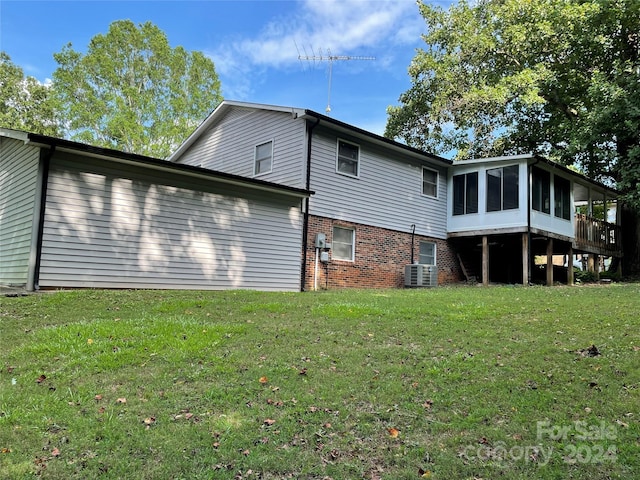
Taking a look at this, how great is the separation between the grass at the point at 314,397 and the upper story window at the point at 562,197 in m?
11.3

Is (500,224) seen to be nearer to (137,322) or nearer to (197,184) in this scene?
(197,184)

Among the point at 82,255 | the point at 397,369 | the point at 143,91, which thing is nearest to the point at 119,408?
→ the point at 397,369

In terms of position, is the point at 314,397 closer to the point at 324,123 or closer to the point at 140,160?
the point at 140,160

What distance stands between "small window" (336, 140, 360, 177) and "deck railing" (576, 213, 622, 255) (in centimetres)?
978

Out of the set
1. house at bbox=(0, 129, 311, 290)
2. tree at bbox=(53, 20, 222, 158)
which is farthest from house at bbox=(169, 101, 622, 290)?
tree at bbox=(53, 20, 222, 158)

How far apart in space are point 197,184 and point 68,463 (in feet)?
27.9

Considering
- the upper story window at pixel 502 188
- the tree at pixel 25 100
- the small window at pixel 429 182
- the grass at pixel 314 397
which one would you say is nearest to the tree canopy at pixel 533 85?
the upper story window at pixel 502 188

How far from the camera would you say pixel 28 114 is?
1114 inches

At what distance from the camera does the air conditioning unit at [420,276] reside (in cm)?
1446

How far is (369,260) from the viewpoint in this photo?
14.2m

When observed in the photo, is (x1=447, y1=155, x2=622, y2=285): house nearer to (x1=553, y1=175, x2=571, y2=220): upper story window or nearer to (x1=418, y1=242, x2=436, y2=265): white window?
(x1=553, y1=175, x2=571, y2=220): upper story window

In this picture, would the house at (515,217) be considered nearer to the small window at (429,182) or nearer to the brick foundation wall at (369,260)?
the small window at (429,182)

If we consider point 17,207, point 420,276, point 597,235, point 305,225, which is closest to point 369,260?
point 420,276

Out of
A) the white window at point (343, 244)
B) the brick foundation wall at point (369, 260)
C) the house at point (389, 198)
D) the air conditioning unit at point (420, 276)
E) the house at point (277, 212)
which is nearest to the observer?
the house at point (277, 212)
